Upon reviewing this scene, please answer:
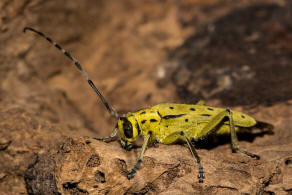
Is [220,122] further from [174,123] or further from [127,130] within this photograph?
[127,130]

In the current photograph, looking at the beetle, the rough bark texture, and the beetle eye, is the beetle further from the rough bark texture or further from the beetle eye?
the rough bark texture

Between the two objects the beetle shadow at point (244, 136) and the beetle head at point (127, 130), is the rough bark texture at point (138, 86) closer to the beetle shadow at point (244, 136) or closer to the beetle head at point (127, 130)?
the beetle shadow at point (244, 136)

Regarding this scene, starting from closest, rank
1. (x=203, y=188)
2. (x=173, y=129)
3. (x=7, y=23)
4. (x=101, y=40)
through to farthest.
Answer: (x=203, y=188) → (x=173, y=129) → (x=7, y=23) → (x=101, y=40)

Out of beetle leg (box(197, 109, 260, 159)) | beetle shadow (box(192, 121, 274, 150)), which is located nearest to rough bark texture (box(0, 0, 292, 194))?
beetle shadow (box(192, 121, 274, 150))

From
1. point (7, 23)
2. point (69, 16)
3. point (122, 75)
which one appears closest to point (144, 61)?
point (122, 75)

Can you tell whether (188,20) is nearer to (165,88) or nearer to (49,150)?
(165,88)

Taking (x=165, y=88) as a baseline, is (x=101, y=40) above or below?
above

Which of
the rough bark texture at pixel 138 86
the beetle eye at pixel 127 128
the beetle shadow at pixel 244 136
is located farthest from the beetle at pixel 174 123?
the rough bark texture at pixel 138 86
